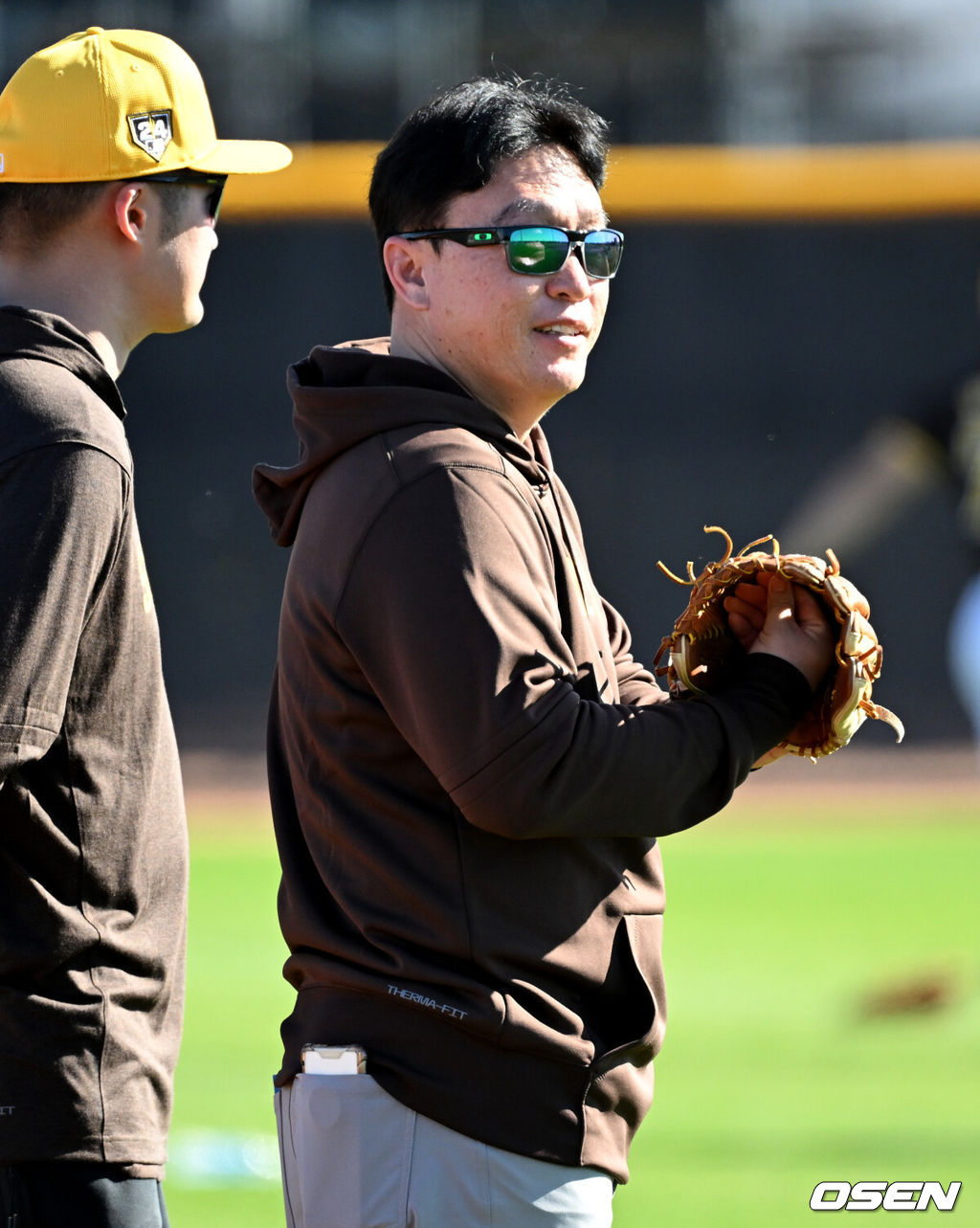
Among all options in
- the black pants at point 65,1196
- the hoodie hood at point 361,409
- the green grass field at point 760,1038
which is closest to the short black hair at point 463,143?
the hoodie hood at point 361,409

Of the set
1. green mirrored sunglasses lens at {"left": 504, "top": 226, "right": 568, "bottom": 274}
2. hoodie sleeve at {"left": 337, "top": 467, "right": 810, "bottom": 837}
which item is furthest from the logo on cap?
hoodie sleeve at {"left": 337, "top": 467, "right": 810, "bottom": 837}

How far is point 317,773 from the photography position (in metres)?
1.78

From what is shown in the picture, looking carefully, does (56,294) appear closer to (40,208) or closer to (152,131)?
(40,208)

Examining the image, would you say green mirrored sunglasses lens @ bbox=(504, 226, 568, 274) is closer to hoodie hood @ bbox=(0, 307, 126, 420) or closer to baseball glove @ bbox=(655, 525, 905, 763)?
baseball glove @ bbox=(655, 525, 905, 763)

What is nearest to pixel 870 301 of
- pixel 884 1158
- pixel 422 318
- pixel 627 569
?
pixel 627 569

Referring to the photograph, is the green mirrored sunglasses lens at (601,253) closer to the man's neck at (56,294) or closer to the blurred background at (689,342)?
the man's neck at (56,294)

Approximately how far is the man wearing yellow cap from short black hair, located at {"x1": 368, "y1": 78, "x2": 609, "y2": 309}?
381 millimetres

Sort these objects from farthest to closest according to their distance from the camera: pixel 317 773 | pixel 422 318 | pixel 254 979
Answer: pixel 254 979, pixel 422 318, pixel 317 773

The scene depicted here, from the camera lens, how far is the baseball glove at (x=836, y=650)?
74.5 inches

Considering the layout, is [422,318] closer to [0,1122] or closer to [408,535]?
[408,535]

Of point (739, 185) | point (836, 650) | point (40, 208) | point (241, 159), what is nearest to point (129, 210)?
point (40, 208)

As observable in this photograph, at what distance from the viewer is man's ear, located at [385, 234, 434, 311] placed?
1.90 m

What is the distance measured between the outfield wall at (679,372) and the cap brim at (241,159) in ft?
32.2

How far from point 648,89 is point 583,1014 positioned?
1404cm
